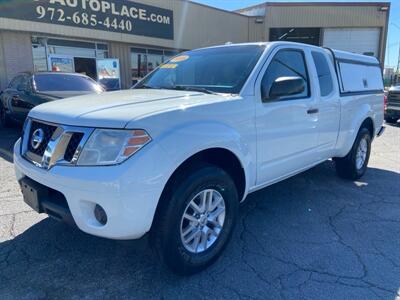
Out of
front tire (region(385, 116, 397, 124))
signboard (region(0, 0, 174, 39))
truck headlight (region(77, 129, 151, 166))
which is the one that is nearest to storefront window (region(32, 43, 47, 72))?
signboard (region(0, 0, 174, 39))

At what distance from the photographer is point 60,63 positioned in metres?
14.9

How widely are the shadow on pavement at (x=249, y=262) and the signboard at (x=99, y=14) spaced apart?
12202 mm

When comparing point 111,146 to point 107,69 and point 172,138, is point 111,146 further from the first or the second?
point 107,69

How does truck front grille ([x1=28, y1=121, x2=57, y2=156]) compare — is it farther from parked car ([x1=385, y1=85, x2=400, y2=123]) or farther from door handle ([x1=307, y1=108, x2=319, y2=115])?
parked car ([x1=385, y1=85, x2=400, y2=123])

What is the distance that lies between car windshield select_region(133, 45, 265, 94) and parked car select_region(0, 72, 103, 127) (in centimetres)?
394

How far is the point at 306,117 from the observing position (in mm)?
3756

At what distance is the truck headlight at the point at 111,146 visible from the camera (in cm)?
222

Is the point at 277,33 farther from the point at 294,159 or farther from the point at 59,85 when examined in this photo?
the point at 294,159

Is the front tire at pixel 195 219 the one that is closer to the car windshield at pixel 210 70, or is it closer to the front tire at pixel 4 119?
the car windshield at pixel 210 70

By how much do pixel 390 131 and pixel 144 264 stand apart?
10.3 metres

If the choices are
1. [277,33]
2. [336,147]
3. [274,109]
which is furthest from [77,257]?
[277,33]

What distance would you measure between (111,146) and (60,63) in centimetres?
1424

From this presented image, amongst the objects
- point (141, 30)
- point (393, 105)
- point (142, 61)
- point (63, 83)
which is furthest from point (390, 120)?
point (142, 61)

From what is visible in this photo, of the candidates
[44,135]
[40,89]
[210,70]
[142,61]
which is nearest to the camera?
[44,135]
